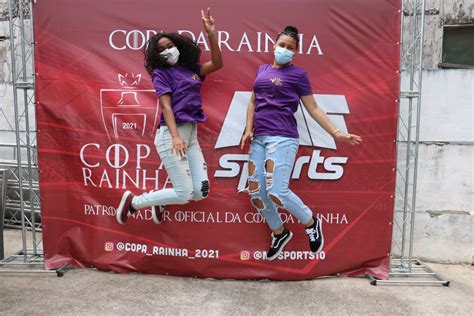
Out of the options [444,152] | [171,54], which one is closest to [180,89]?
[171,54]

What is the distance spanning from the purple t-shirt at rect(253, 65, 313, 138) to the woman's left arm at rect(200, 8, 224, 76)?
0.33 m

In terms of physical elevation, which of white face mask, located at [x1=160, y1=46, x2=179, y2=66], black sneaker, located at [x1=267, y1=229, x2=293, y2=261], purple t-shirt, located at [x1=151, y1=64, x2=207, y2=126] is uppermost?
white face mask, located at [x1=160, y1=46, x2=179, y2=66]

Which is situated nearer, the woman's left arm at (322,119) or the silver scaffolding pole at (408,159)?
the woman's left arm at (322,119)

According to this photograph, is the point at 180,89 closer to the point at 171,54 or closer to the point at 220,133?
the point at 171,54

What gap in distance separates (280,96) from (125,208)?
153 centimetres

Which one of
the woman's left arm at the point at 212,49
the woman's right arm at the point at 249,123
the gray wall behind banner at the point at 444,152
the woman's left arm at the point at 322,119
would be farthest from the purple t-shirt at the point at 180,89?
the gray wall behind banner at the point at 444,152

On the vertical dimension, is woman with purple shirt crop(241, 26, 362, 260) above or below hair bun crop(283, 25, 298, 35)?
below

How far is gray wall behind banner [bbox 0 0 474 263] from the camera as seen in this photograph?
12.9 ft

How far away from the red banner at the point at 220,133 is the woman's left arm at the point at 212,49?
161 mm

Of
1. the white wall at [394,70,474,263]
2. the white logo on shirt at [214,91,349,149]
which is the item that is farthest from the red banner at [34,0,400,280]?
the white wall at [394,70,474,263]

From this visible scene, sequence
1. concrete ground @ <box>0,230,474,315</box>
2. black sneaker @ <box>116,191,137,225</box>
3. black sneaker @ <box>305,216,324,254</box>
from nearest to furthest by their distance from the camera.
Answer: concrete ground @ <box>0,230,474,315</box> < black sneaker @ <box>305,216,324,254</box> < black sneaker @ <box>116,191,137,225</box>

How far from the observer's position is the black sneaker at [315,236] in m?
3.44

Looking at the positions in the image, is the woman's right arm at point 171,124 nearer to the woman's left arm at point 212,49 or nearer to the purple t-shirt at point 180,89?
the purple t-shirt at point 180,89

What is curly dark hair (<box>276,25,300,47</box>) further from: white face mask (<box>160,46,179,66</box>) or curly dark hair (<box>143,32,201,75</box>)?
white face mask (<box>160,46,179,66</box>)
